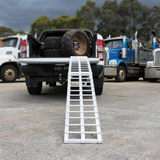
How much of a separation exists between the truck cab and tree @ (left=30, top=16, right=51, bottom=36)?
49897 mm

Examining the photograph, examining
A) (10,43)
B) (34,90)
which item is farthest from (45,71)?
(10,43)

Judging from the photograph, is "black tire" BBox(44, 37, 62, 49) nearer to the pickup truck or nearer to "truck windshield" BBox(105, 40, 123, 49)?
the pickup truck

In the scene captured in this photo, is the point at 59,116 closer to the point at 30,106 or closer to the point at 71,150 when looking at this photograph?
the point at 30,106

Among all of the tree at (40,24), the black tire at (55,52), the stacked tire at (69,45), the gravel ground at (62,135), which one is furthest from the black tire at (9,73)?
the tree at (40,24)

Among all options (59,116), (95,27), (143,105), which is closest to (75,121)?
(59,116)

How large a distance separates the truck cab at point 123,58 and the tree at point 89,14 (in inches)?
1350

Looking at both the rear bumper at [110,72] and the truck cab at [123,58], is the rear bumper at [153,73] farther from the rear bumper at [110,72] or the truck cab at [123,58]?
the rear bumper at [110,72]

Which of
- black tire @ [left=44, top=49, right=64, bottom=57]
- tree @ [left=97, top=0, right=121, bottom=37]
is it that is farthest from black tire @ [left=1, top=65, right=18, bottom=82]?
tree @ [left=97, top=0, right=121, bottom=37]

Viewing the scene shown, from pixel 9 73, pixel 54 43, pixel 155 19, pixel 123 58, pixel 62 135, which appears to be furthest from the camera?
pixel 155 19

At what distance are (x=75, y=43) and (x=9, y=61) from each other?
7344mm

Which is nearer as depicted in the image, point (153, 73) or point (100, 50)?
point (100, 50)

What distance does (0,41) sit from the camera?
13.2 m

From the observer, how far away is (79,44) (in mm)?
6016

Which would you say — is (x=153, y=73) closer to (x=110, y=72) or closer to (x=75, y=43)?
(x=110, y=72)
